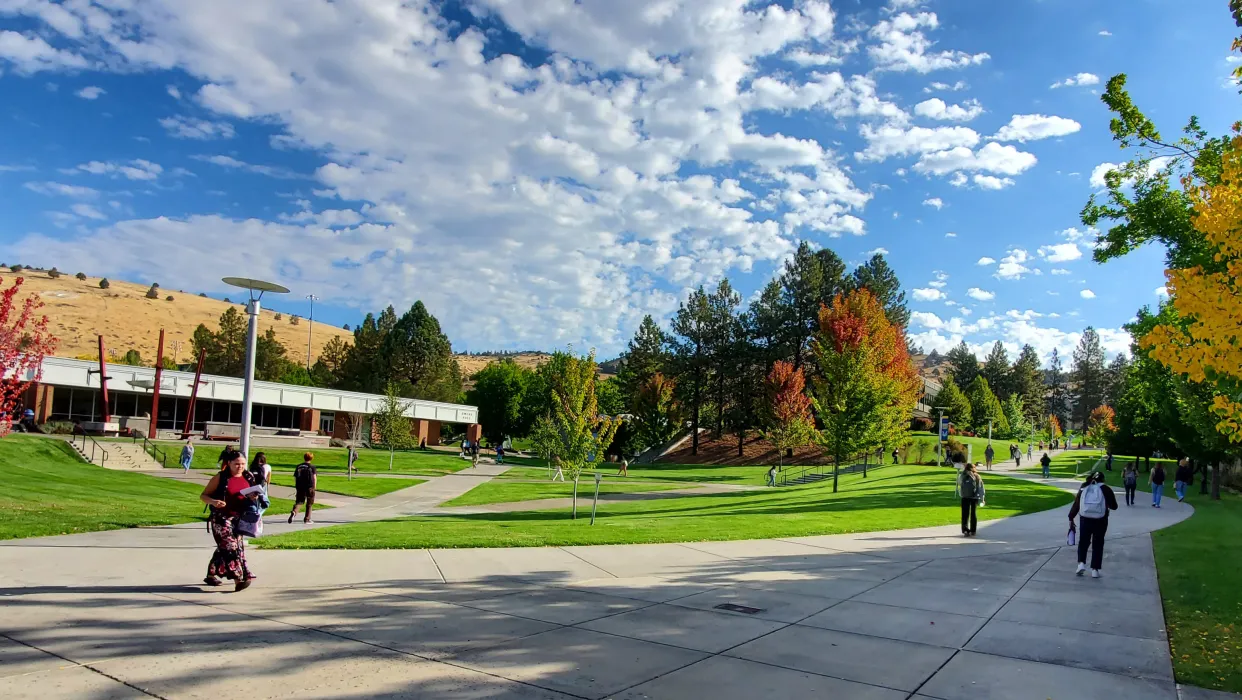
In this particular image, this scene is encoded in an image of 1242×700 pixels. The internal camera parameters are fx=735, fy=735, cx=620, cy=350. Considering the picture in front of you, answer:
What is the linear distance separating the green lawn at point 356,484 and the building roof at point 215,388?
1476 cm

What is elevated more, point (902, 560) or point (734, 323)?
point (734, 323)

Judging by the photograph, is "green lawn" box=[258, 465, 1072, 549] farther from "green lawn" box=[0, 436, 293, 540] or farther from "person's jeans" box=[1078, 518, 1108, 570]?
"person's jeans" box=[1078, 518, 1108, 570]

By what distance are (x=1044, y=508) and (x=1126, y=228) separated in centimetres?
832

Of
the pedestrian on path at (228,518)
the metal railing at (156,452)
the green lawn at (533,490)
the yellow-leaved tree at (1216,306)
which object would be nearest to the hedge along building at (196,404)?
the metal railing at (156,452)

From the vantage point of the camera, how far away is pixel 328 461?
1658 inches

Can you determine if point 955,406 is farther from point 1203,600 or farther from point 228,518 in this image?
point 228,518

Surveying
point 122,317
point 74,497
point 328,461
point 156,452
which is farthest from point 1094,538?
point 122,317

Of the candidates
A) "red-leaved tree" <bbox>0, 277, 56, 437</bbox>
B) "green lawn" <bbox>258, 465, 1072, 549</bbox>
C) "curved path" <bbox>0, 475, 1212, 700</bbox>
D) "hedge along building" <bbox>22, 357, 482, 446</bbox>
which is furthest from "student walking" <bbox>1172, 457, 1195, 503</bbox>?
"hedge along building" <bbox>22, 357, 482, 446</bbox>

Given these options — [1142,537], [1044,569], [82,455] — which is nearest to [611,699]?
[1044,569]

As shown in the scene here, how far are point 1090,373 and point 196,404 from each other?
133223mm

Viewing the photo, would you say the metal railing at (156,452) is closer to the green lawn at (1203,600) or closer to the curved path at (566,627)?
the curved path at (566,627)

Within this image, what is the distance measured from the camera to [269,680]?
488 centimetres

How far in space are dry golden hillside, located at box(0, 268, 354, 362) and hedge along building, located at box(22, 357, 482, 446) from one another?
50614 millimetres

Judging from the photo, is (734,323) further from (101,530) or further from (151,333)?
(151,333)
